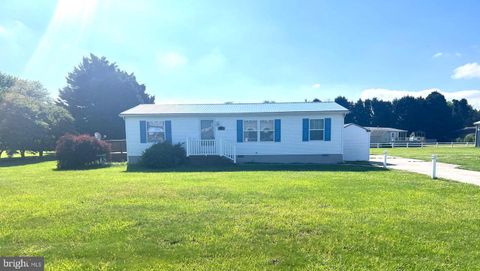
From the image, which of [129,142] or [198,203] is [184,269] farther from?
[129,142]

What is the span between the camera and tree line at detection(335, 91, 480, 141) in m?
64.1

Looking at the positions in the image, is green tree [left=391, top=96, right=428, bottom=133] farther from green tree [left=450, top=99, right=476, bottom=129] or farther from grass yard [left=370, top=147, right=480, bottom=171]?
grass yard [left=370, top=147, right=480, bottom=171]

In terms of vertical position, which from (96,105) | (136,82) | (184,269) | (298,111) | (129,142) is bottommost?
(184,269)

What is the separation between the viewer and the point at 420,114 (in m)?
65.1

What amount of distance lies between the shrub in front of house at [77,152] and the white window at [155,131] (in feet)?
9.91

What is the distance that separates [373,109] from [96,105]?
62.7m

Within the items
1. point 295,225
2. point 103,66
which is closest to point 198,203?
point 295,225

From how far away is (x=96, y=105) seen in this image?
34.1 meters

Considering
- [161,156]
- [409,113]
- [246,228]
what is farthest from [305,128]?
[409,113]

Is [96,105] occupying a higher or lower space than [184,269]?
higher

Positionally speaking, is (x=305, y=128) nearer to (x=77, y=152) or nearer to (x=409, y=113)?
(x=77, y=152)

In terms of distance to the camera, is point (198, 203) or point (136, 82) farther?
point (136, 82)

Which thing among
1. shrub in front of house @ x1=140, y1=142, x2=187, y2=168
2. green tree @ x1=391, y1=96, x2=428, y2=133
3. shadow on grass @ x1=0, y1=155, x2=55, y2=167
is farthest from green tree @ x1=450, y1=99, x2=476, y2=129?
shadow on grass @ x1=0, y1=155, x2=55, y2=167

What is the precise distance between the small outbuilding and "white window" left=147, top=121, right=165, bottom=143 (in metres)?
11.0
